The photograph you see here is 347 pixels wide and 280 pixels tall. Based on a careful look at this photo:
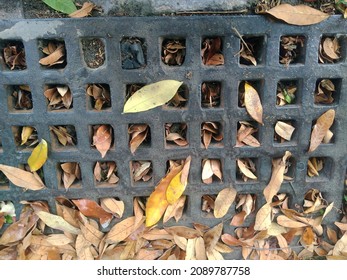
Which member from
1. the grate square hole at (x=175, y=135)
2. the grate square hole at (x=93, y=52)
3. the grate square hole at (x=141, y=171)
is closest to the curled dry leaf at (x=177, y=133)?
the grate square hole at (x=175, y=135)

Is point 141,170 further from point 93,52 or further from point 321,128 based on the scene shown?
point 321,128

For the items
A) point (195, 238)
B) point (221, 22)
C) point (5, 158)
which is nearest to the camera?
point (221, 22)

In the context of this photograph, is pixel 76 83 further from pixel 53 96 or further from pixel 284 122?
pixel 284 122

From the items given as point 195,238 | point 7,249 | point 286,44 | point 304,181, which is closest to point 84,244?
point 7,249

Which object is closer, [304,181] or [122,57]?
[122,57]

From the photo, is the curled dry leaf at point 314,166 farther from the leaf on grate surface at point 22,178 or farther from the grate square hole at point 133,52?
the leaf on grate surface at point 22,178

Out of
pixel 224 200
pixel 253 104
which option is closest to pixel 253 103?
pixel 253 104
